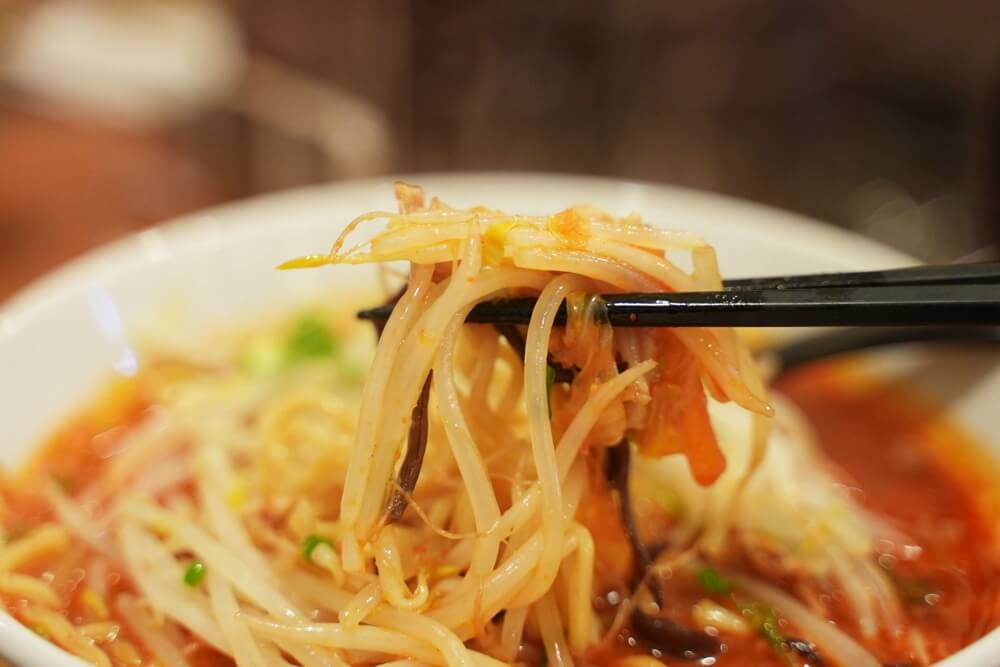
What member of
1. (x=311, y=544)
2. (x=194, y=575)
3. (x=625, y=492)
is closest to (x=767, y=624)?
(x=625, y=492)

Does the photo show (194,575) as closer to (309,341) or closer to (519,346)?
(519,346)

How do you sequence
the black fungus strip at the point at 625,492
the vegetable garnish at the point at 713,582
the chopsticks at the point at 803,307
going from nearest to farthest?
the chopsticks at the point at 803,307 < the black fungus strip at the point at 625,492 < the vegetable garnish at the point at 713,582

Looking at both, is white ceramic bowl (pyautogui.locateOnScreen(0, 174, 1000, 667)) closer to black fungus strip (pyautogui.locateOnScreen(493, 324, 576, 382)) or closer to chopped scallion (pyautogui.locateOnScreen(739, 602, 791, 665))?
chopped scallion (pyautogui.locateOnScreen(739, 602, 791, 665))

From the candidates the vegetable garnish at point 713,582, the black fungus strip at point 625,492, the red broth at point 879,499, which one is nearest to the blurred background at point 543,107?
the red broth at point 879,499

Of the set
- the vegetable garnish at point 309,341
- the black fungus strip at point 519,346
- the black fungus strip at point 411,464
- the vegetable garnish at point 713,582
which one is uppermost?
the vegetable garnish at point 309,341

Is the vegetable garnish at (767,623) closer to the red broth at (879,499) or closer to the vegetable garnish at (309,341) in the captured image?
the red broth at (879,499)

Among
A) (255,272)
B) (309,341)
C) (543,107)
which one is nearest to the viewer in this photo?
(309,341)

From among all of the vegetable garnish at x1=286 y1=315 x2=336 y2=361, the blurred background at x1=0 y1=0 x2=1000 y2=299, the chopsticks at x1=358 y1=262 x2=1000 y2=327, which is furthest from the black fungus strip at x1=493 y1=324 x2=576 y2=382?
the blurred background at x1=0 y1=0 x2=1000 y2=299
